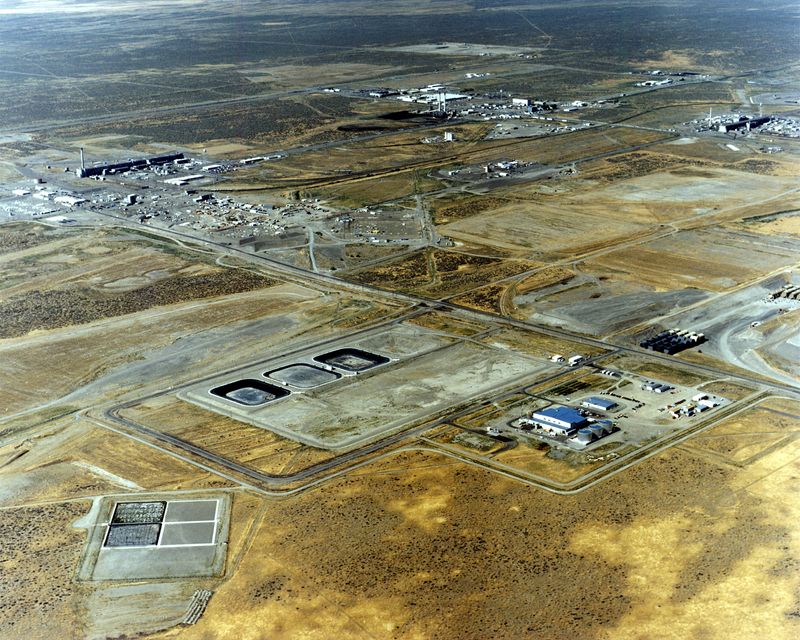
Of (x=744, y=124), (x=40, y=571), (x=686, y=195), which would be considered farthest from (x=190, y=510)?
(x=744, y=124)

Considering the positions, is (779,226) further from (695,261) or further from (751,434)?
(751,434)

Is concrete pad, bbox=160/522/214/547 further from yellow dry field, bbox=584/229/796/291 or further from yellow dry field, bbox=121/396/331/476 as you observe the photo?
yellow dry field, bbox=584/229/796/291

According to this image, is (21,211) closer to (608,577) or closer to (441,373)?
(441,373)

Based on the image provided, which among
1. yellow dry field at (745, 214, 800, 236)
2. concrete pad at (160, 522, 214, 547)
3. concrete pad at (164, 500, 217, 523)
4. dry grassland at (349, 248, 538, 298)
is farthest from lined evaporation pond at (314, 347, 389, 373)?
A: yellow dry field at (745, 214, 800, 236)

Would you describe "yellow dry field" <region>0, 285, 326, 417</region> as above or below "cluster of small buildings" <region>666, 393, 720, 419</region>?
below

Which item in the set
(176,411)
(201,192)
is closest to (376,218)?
(201,192)

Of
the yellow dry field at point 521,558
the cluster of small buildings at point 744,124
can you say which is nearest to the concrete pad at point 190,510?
the yellow dry field at point 521,558
